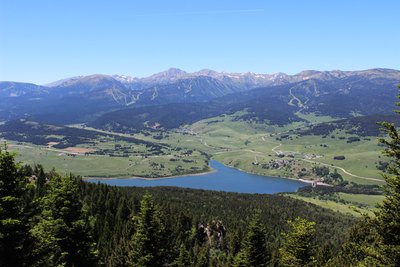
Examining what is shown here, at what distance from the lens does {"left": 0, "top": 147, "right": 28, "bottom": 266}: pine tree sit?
19031 mm

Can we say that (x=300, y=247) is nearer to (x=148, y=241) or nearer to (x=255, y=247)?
(x=255, y=247)

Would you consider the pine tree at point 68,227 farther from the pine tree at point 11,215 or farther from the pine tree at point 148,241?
the pine tree at point 148,241

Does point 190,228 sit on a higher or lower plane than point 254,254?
lower

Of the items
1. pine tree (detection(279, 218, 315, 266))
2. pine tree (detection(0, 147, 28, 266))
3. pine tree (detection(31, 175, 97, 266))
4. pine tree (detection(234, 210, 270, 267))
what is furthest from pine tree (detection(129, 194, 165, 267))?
pine tree (detection(234, 210, 270, 267))

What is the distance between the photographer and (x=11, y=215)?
63.4 ft

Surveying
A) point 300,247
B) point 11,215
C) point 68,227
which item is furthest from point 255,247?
point 11,215

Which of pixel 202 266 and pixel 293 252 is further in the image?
pixel 202 266

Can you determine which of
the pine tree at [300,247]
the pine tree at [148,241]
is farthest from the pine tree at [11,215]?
the pine tree at [300,247]

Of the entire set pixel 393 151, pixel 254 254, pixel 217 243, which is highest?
pixel 393 151

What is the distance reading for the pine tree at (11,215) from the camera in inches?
749

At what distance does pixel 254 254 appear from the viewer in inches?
1506

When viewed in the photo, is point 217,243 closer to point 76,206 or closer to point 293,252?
point 293,252

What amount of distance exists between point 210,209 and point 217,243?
5595cm

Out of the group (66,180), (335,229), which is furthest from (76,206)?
(335,229)
